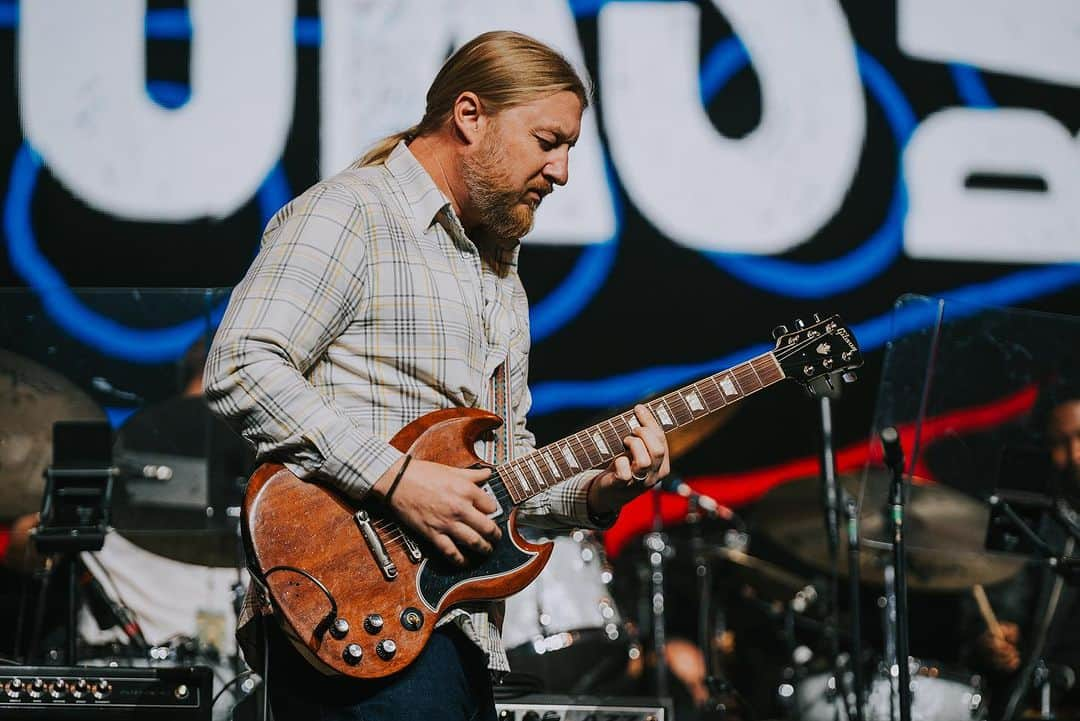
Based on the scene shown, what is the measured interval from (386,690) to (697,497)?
3419 mm

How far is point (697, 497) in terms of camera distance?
18.6 ft

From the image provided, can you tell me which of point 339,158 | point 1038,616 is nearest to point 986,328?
point 1038,616

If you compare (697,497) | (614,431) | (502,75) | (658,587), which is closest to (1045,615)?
(697,497)

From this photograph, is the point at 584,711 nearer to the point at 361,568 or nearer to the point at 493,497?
the point at 493,497

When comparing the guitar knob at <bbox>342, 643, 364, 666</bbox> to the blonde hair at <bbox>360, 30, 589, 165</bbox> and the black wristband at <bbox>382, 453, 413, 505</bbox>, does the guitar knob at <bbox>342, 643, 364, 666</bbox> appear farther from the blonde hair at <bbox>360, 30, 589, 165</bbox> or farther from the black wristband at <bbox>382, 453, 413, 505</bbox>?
the blonde hair at <bbox>360, 30, 589, 165</bbox>

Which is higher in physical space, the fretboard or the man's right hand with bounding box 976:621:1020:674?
the fretboard

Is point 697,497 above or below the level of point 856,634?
above

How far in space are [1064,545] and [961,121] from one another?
93.8 inches

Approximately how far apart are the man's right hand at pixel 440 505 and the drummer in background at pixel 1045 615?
2.55 meters

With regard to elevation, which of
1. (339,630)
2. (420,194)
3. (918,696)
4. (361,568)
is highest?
(420,194)

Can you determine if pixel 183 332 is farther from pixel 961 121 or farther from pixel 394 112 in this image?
pixel 961 121

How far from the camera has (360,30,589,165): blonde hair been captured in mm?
2855

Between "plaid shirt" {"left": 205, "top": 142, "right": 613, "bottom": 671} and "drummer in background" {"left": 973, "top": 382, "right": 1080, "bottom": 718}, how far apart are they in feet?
7.27

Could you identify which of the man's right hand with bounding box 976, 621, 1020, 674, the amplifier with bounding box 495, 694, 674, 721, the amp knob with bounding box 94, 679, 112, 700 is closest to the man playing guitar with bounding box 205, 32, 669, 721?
the amplifier with bounding box 495, 694, 674, 721
